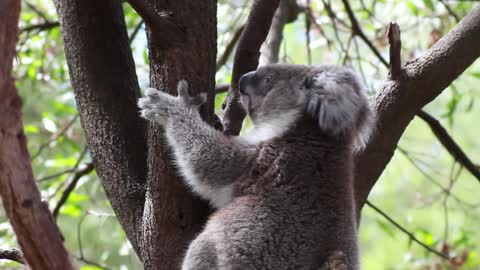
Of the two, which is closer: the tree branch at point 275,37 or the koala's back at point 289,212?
the koala's back at point 289,212

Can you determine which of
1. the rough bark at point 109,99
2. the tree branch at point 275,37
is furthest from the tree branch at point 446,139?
the rough bark at point 109,99

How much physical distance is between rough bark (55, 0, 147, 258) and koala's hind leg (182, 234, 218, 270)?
0.60 feet

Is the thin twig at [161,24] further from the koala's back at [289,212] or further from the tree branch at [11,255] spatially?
the tree branch at [11,255]

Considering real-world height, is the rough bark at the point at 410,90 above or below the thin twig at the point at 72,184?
above

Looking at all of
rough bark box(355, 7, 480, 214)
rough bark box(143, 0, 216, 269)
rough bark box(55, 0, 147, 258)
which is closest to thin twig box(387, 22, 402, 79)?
rough bark box(355, 7, 480, 214)

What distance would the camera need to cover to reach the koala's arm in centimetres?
235

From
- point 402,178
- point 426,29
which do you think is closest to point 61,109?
point 426,29

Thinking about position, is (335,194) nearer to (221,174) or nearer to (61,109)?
(221,174)

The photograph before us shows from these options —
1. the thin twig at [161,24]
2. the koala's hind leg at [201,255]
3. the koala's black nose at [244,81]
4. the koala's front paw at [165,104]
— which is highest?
the thin twig at [161,24]

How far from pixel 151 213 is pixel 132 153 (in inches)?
11.6

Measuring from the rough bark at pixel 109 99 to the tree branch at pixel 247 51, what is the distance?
0.38 m

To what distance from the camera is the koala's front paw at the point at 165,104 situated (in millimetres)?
2287

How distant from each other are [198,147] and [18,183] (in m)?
1.11

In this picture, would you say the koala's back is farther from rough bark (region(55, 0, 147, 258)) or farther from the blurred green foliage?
the blurred green foliage
